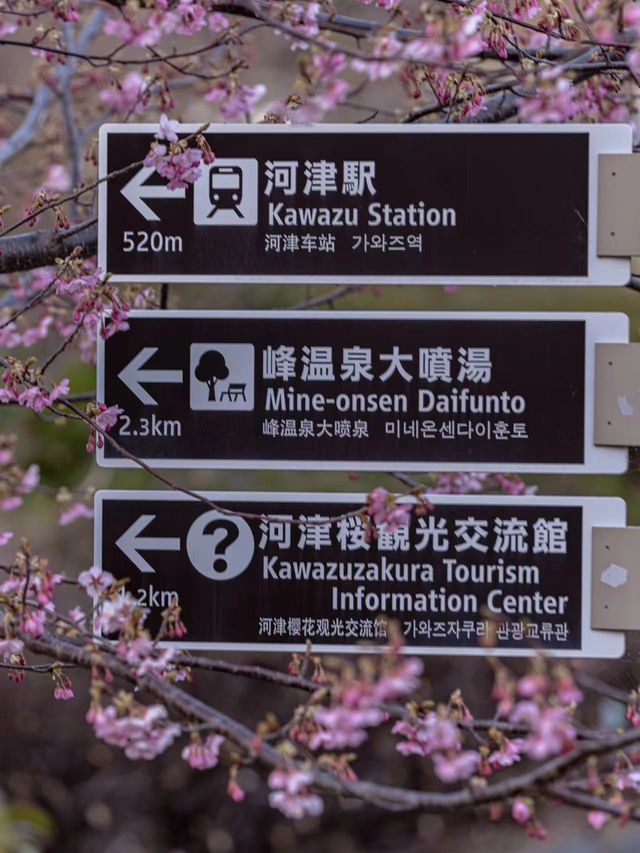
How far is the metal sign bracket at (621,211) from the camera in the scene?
1938mm

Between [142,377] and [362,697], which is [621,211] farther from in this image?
[362,697]

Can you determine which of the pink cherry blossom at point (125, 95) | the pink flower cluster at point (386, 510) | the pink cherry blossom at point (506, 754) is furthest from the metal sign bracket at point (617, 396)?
the pink cherry blossom at point (125, 95)

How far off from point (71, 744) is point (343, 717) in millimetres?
3674

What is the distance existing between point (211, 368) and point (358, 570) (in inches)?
21.1

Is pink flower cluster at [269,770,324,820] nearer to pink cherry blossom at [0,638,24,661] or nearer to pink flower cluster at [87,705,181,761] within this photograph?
pink flower cluster at [87,705,181,761]

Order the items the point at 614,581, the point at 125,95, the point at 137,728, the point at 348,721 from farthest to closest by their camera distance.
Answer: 1. the point at 125,95
2. the point at 614,581
3. the point at 137,728
4. the point at 348,721

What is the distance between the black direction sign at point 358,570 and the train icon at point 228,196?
23.4 inches

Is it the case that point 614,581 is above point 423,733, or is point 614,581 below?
above

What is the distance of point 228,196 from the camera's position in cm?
199

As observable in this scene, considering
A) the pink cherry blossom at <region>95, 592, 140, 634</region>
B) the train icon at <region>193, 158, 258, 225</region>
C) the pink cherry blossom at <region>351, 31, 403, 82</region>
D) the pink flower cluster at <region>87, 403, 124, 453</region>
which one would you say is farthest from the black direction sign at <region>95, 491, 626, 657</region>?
the pink cherry blossom at <region>351, 31, 403, 82</region>

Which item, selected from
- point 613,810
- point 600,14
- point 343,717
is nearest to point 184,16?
point 600,14

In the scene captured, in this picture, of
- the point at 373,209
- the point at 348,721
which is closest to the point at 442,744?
the point at 348,721

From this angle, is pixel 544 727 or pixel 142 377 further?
pixel 142 377

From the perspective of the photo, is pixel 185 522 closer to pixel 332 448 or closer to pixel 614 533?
pixel 332 448
